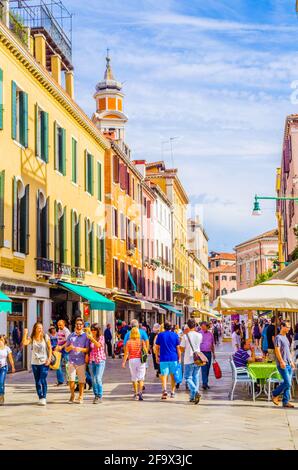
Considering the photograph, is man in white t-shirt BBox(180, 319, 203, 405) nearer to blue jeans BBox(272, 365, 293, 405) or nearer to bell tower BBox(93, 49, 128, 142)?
blue jeans BBox(272, 365, 293, 405)

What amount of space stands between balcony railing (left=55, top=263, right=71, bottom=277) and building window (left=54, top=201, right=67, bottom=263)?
0.25 metres

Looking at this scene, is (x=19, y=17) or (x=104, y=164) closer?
(x=19, y=17)

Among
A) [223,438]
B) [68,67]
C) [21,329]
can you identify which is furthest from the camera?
[68,67]

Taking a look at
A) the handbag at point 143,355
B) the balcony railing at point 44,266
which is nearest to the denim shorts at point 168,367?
the handbag at point 143,355

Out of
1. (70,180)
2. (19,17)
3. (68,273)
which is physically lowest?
(68,273)

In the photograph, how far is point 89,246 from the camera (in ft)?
106

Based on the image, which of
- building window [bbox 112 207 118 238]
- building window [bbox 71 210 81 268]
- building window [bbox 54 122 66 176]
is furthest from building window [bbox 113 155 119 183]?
building window [bbox 54 122 66 176]

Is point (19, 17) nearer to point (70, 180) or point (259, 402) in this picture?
point (70, 180)

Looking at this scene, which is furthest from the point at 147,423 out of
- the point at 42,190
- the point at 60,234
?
the point at 60,234

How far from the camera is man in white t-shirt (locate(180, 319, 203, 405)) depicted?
46.8 ft

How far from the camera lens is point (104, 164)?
37344mm

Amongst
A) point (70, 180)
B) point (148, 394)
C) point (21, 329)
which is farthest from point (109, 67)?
point (148, 394)

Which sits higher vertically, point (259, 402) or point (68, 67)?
point (68, 67)
